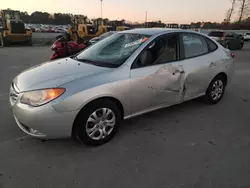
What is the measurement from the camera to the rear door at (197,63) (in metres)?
3.86

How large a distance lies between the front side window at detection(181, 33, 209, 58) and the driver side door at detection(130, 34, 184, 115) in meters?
0.21

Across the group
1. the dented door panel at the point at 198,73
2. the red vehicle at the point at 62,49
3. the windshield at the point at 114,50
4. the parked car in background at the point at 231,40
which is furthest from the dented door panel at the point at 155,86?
the parked car in background at the point at 231,40

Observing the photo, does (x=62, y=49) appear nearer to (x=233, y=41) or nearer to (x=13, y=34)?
(x=13, y=34)

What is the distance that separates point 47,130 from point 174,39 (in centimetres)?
244

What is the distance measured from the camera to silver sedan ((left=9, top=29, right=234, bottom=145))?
8.79 feet

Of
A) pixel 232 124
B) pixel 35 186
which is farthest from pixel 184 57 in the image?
pixel 35 186

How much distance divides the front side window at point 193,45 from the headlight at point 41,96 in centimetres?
227

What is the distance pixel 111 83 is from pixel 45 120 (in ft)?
3.02

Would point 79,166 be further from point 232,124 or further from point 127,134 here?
point 232,124

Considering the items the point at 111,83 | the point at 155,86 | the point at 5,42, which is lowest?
the point at 5,42

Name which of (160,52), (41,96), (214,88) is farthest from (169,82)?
(41,96)

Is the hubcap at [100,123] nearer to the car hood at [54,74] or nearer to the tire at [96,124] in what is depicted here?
the tire at [96,124]

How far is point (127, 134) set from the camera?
3.42 metres

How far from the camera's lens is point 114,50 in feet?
11.9
